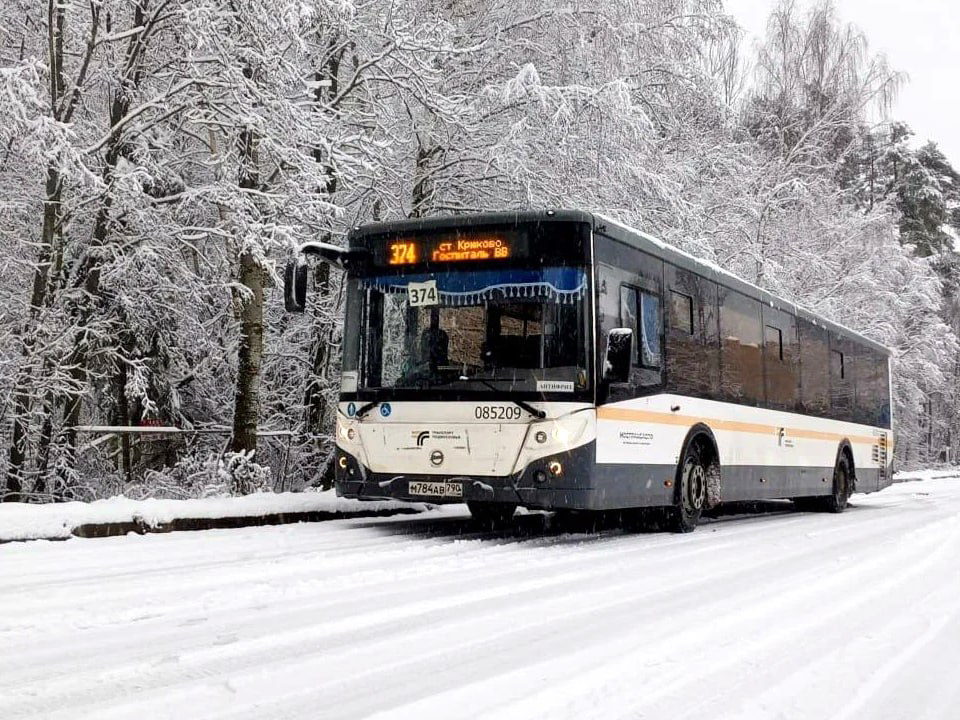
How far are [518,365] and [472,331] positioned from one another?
1.91 feet

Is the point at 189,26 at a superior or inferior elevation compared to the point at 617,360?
superior

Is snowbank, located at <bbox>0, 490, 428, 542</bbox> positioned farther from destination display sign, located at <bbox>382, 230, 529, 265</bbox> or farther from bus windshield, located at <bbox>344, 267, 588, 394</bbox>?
destination display sign, located at <bbox>382, 230, 529, 265</bbox>

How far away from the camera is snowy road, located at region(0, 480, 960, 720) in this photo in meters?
4.21

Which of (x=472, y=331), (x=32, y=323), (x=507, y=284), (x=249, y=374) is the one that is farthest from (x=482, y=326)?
(x=32, y=323)

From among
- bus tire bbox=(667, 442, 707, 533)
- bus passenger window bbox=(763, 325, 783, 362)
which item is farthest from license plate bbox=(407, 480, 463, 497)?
bus passenger window bbox=(763, 325, 783, 362)

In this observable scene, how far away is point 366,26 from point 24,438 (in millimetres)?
7617

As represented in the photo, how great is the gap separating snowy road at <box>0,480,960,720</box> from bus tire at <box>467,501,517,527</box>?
94.5 inches

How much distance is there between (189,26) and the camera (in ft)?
39.7

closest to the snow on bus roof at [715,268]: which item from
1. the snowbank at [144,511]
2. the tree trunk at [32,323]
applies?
the snowbank at [144,511]

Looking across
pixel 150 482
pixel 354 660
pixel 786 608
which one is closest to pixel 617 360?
pixel 786 608

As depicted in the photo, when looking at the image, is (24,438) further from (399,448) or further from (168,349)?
(399,448)

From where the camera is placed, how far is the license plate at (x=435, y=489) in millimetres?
10062

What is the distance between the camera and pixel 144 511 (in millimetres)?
10312

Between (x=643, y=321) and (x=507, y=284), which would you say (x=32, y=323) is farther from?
(x=643, y=321)
